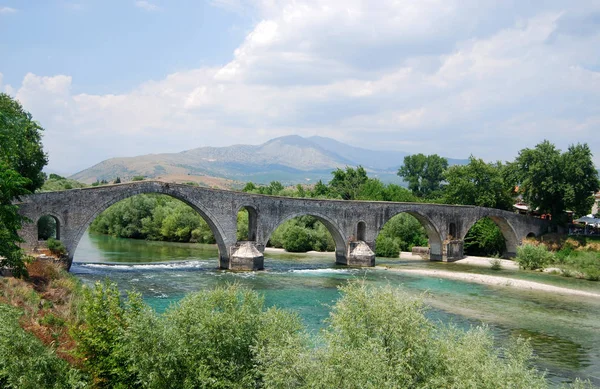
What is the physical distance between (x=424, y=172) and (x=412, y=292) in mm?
65461

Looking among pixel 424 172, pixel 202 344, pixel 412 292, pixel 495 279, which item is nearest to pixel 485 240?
pixel 495 279

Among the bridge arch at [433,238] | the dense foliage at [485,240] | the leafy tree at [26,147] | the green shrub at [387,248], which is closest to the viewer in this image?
the leafy tree at [26,147]

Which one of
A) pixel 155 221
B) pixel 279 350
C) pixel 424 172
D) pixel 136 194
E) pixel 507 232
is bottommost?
pixel 279 350

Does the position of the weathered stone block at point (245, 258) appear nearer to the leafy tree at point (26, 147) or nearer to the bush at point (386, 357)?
the leafy tree at point (26, 147)

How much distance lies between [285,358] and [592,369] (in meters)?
12.0

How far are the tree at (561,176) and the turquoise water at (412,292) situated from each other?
12809mm

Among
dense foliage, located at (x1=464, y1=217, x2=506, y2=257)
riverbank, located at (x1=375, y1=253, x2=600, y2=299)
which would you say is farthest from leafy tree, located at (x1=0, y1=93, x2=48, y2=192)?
dense foliage, located at (x1=464, y1=217, x2=506, y2=257)

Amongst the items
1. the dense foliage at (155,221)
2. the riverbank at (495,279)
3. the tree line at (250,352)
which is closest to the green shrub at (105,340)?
the tree line at (250,352)

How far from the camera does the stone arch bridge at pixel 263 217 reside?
3144 cm

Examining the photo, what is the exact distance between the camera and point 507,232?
179 feet

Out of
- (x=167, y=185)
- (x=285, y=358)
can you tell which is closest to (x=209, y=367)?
(x=285, y=358)

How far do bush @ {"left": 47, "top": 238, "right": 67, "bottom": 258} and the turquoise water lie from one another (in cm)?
179

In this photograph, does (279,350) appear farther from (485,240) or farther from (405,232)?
(405,232)

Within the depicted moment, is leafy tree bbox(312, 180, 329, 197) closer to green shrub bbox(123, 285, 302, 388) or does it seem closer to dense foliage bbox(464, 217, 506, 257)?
dense foliage bbox(464, 217, 506, 257)
